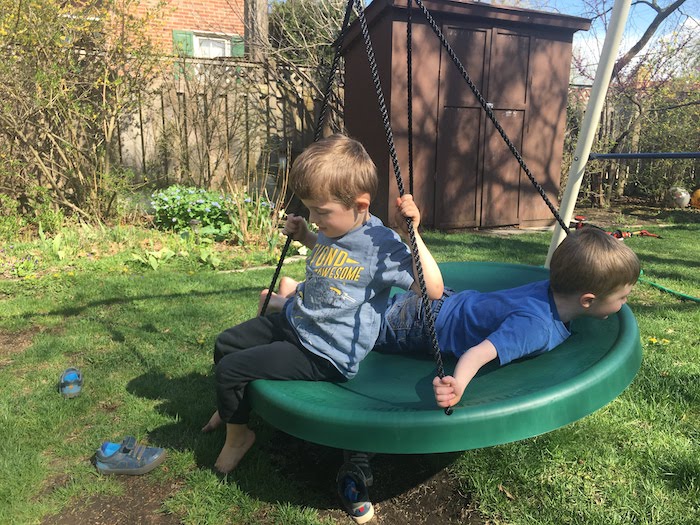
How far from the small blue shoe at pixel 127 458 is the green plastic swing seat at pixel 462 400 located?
628 mm

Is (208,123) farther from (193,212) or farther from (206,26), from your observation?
(206,26)

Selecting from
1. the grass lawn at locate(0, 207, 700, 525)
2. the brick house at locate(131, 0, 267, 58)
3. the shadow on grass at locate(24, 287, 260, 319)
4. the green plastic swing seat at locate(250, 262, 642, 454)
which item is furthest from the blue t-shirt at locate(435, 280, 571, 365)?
the brick house at locate(131, 0, 267, 58)

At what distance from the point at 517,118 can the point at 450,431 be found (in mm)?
6292

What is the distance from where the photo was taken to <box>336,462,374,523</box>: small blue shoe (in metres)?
1.77

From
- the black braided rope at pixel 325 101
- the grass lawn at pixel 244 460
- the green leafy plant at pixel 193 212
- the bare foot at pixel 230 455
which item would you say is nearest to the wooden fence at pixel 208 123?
the green leafy plant at pixel 193 212

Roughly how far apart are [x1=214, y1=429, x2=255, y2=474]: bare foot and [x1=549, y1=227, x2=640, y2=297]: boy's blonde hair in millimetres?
1310

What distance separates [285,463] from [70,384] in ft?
3.91

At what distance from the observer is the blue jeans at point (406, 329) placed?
82.9 inches

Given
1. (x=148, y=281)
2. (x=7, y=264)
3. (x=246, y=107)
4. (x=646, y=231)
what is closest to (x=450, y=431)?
(x=148, y=281)

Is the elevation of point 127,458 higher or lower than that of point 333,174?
lower

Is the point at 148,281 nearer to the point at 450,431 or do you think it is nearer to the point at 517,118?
the point at 450,431

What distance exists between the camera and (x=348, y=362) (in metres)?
1.83

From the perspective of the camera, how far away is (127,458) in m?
2.02

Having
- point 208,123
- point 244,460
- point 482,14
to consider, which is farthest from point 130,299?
point 482,14
